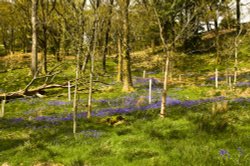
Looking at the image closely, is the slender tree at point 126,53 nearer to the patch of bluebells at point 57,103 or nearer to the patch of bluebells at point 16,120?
the patch of bluebells at point 57,103

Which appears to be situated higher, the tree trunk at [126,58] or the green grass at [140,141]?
the tree trunk at [126,58]

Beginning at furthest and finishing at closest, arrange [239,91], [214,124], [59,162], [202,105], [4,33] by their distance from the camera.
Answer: [4,33], [239,91], [202,105], [214,124], [59,162]

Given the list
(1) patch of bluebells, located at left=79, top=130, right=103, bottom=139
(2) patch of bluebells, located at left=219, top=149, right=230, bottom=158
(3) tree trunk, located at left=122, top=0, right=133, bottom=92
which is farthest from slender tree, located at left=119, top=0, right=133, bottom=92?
(2) patch of bluebells, located at left=219, top=149, right=230, bottom=158

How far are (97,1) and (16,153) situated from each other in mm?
8858

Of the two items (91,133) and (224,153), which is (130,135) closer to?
(91,133)

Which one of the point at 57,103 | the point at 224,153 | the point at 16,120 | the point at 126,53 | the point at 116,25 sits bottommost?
the point at 16,120

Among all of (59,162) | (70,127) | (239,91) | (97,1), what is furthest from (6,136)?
(239,91)

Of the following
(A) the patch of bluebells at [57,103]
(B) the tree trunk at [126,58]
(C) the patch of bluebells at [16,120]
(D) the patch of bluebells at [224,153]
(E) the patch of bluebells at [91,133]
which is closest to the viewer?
(D) the patch of bluebells at [224,153]

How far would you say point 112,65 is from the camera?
5719cm

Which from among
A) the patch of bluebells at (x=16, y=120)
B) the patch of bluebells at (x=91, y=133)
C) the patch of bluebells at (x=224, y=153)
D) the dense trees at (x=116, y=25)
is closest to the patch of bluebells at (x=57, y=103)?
the dense trees at (x=116, y=25)

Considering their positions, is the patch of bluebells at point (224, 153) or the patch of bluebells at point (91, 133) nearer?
the patch of bluebells at point (224, 153)

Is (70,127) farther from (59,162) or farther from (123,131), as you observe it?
(59,162)

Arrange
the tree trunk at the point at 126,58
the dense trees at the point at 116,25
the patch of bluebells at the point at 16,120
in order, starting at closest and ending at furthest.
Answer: the dense trees at the point at 116,25 → the patch of bluebells at the point at 16,120 → the tree trunk at the point at 126,58

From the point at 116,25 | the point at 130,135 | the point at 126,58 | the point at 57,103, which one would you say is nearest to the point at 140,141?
the point at 130,135
